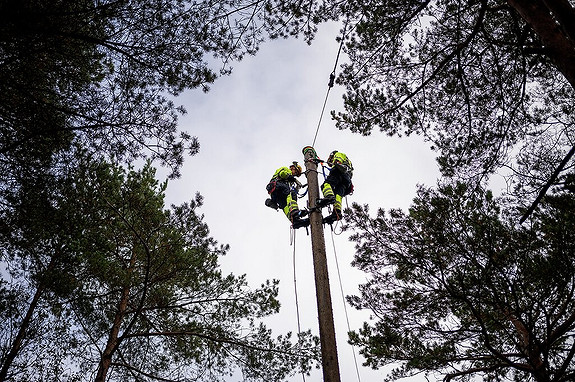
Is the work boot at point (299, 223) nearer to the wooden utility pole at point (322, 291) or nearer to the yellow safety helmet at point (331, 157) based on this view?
the wooden utility pole at point (322, 291)

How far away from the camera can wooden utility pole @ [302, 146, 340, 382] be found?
415 cm

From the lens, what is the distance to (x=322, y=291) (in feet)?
15.5

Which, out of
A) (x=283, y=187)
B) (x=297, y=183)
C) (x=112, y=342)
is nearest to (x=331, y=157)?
(x=297, y=183)

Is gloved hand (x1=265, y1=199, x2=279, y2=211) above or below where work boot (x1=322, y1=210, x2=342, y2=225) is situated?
above

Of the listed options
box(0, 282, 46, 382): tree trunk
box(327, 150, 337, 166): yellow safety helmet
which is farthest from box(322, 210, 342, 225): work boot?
box(0, 282, 46, 382): tree trunk

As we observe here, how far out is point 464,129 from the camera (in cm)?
528

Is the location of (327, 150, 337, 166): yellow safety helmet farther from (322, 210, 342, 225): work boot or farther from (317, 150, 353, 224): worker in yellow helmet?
(322, 210, 342, 225): work boot

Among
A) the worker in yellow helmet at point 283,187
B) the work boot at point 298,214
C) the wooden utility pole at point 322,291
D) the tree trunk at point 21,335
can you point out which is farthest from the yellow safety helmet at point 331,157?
the tree trunk at point 21,335

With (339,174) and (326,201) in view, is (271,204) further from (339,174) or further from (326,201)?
(326,201)

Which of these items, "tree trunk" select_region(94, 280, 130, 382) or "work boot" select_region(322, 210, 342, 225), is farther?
"work boot" select_region(322, 210, 342, 225)

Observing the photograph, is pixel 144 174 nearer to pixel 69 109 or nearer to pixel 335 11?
pixel 69 109

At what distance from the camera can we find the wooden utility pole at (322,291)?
4152 millimetres

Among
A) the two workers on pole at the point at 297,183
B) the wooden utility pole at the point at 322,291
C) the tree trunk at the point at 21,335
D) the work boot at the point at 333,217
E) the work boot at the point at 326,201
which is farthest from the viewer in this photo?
the two workers on pole at the point at 297,183

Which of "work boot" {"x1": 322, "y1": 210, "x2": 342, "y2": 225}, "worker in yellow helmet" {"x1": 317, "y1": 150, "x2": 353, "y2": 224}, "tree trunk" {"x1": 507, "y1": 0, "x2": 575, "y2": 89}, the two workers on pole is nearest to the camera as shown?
"tree trunk" {"x1": 507, "y1": 0, "x2": 575, "y2": 89}
